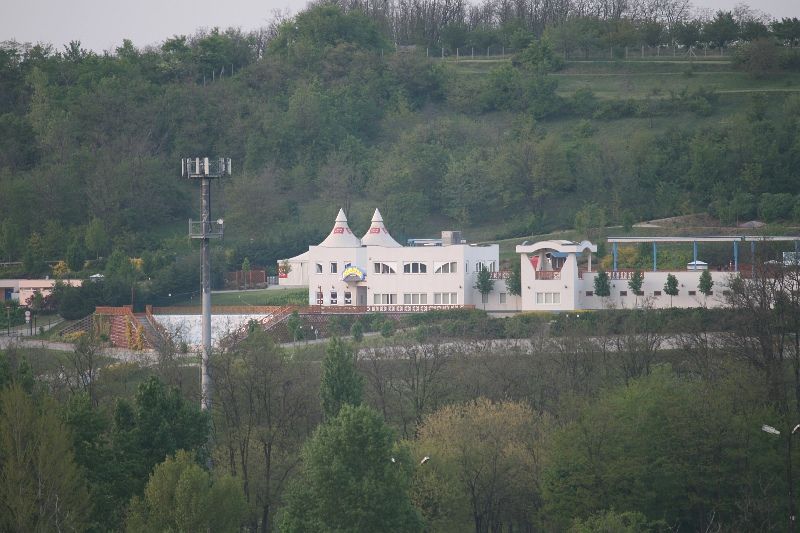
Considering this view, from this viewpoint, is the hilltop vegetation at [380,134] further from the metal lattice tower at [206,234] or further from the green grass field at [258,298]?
the metal lattice tower at [206,234]

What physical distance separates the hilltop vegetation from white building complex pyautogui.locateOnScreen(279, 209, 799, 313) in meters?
6.75

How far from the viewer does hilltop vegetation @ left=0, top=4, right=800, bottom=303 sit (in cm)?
7519

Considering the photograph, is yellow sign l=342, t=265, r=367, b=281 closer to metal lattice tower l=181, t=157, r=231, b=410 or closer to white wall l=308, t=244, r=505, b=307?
white wall l=308, t=244, r=505, b=307

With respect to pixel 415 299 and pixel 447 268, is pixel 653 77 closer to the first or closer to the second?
pixel 447 268

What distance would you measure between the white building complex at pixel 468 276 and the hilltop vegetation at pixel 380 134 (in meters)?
6.75

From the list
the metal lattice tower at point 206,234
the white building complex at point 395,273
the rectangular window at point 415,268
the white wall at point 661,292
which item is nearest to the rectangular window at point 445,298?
the white building complex at point 395,273

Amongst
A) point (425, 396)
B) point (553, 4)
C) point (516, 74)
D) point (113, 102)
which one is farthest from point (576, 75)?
point (425, 396)

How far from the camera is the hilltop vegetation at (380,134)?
75.2 metres

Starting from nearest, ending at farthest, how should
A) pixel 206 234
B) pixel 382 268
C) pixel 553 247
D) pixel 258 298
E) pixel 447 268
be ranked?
pixel 206 234
pixel 553 247
pixel 447 268
pixel 382 268
pixel 258 298

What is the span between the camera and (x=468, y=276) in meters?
63.2

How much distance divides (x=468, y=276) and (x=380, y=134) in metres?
29.4

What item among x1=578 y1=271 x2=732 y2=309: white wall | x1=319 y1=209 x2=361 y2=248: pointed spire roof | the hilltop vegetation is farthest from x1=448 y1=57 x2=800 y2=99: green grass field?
x1=578 y1=271 x2=732 y2=309: white wall

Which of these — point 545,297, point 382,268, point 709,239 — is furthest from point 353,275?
point 709,239

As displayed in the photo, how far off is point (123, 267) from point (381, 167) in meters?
19.7
